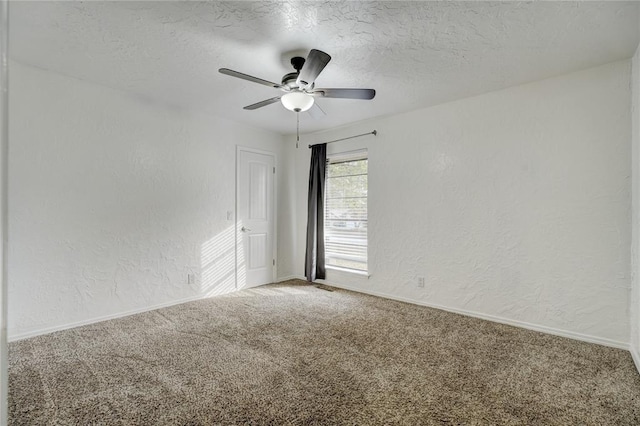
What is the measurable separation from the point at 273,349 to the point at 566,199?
302 cm

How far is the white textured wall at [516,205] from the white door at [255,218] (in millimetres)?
1709

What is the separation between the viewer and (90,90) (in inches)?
124

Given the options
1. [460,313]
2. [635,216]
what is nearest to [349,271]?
[460,313]

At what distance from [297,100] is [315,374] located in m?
2.20

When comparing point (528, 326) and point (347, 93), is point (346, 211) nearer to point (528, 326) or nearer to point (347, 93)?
point (347, 93)

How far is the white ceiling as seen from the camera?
2014 millimetres

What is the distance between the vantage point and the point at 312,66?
7.12ft

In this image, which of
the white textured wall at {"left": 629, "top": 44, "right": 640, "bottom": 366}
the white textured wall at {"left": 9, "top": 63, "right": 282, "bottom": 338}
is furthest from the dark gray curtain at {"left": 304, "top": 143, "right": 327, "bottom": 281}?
the white textured wall at {"left": 629, "top": 44, "right": 640, "bottom": 366}

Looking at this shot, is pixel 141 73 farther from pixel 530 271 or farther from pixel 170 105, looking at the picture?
pixel 530 271

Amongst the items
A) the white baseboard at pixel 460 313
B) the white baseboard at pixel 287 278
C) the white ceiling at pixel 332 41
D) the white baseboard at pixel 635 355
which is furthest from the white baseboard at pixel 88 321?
the white baseboard at pixel 635 355

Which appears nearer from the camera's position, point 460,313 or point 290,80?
point 290,80

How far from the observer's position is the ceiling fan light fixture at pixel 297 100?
264cm

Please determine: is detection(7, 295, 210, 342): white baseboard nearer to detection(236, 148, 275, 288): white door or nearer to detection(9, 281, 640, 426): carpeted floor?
detection(9, 281, 640, 426): carpeted floor

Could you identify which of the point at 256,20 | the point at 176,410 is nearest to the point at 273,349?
the point at 176,410
